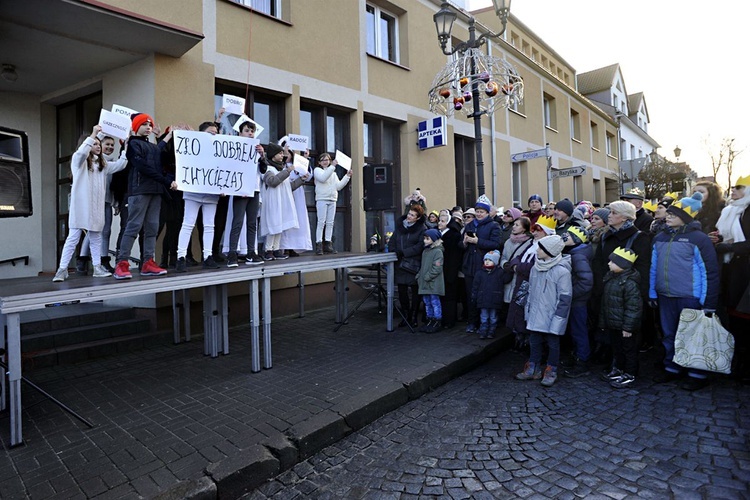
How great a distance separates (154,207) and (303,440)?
10.0ft

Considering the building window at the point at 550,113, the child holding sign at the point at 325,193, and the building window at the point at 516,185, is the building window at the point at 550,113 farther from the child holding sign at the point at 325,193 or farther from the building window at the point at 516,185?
the child holding sign at the point at 325,193

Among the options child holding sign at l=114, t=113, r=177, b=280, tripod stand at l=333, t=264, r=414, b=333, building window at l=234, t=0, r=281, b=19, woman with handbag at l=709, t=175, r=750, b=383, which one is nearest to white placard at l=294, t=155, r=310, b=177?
tripod stand at l=333, t=264, r=414, b=333

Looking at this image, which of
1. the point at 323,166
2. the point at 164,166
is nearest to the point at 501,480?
the point at 164,166

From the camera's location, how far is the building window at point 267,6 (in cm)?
800

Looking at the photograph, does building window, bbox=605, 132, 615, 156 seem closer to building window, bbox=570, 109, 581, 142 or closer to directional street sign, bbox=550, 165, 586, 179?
building window, bbox=570, 109, 581, 142

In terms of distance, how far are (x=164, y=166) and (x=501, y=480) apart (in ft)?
15.4

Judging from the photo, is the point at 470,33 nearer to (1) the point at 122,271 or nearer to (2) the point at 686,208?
(2) the point at 686,208

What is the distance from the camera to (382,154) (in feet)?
34.9

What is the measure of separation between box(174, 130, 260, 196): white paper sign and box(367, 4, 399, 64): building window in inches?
239

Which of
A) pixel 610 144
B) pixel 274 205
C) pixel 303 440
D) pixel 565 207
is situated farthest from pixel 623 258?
pixel 610 144

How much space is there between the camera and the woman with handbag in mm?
4781

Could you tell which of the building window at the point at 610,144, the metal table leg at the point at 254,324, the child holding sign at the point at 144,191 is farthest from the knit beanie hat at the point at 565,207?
the building window at the point at 610,144

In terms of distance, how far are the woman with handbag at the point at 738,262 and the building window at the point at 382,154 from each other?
20.4 ft

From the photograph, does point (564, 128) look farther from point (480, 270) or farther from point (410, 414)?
point (410, 414)
